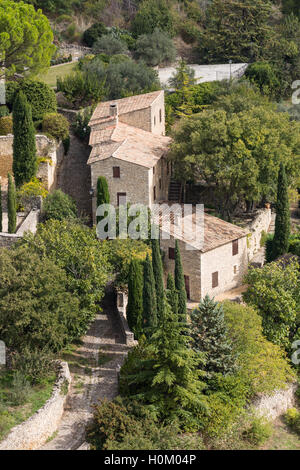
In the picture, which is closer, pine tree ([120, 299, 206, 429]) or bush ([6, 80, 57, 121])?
pine tree ([120, 299, 206, 429])

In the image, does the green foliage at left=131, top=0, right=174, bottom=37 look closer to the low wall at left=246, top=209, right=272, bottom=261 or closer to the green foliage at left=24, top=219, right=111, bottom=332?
the low wall at left=246, top=209, right=272, bottom=261

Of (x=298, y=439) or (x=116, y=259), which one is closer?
(x=298, y=439)

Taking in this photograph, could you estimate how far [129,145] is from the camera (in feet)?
144

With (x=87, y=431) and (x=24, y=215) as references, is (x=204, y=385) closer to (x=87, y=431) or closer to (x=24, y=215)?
(x=87, y=431)

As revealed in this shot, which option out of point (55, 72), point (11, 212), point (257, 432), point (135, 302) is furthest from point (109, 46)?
point (257, 432)

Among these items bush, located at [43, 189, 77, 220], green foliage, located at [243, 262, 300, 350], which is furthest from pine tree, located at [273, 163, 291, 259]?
bush, located at [43, 189, 77, 220]

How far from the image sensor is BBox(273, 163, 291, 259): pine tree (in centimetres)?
4034

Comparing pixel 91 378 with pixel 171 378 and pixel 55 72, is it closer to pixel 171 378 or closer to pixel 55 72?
pixel 171 378

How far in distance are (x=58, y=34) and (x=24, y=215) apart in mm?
37660

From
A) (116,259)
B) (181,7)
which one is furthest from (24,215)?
(181,7)

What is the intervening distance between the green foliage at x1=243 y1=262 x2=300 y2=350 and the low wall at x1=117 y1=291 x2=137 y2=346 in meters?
6.12

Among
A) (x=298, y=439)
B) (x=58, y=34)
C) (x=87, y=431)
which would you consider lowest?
(x=298, y=439)

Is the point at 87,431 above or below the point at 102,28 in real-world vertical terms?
below

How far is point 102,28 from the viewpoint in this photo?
74438 millimetres
